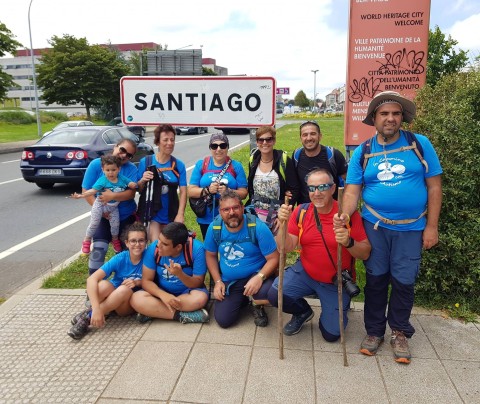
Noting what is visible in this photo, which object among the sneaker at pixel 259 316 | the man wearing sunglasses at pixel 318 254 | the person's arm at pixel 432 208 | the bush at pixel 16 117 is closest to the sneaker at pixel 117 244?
the sneaker at pixel 259 316

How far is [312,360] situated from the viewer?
3139 millimetres

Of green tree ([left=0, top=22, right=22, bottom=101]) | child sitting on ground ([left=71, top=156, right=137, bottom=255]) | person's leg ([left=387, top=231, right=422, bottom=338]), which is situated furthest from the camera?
green tree ([left=0, top=22, right=22, bottom=101])

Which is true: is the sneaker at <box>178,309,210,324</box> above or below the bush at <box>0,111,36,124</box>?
below

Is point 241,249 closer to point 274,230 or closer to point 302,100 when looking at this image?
point 274,230

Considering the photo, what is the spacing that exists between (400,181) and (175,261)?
1976mm

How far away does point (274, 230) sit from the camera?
3.91 metres

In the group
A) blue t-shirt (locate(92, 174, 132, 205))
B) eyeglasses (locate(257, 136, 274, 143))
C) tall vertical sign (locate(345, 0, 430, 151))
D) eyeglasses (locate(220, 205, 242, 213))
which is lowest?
eyeglasses (locate(220, 205, 242, 213))

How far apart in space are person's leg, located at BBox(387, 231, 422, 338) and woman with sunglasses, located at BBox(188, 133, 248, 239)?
4.90 ft

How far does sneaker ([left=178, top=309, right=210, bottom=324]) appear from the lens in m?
3.70

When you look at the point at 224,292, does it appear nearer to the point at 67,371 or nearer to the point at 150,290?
the point at 150,290

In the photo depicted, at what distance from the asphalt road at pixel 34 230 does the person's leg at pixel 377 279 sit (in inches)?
146

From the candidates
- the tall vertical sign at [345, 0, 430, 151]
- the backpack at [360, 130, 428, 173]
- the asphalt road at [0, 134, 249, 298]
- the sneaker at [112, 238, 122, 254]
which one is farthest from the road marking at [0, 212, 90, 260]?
the tall vertical sign at [345, 0, 430, 151]

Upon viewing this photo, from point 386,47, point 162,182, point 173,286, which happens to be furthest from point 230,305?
point 386,47

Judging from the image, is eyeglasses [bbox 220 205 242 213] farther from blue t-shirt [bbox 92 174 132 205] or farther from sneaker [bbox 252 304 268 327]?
blue t-shirt [bbox 92 174 132 205]
